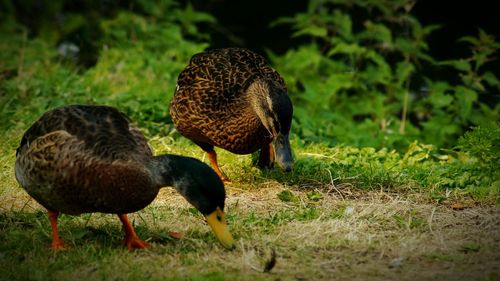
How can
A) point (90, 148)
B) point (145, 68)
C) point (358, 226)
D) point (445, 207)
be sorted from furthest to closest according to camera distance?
point (145, 68) → point (445, 207) → point (358, 226) → point (90, 148)

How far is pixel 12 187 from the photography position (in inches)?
221

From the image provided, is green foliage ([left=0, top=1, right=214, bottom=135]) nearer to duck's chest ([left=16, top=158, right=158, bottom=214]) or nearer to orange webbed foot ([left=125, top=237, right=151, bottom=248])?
orange webbed foot ([left=125, top=237, right=151, bottom=248])

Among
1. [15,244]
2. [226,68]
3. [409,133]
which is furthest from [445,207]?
[409,133]

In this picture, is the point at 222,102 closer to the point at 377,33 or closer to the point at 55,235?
the point at 55,235

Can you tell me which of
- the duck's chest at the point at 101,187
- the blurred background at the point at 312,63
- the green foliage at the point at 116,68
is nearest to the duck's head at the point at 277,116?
the duck's chest at the point at 101,187

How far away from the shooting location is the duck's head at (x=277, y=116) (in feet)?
17.7

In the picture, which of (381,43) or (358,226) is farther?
(381,43)

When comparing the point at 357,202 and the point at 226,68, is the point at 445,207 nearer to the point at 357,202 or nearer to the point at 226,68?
the point at 357,202

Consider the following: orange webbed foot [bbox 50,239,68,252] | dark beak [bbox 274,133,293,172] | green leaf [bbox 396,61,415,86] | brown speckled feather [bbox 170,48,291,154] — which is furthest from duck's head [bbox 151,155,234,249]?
green leaf [bbox 396,61,415,86]

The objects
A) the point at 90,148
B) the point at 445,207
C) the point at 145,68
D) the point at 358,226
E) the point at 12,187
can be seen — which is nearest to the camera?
the point at 90,148

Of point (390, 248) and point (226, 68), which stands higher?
point (226, 68)

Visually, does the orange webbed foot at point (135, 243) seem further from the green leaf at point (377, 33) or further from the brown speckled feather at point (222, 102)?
the green leaf at point (377, 33)

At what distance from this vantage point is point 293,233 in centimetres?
467

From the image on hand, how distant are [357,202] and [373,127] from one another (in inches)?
108
